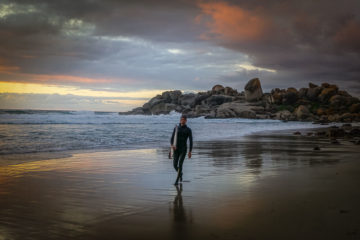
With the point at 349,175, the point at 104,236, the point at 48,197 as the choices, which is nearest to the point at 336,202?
the point at 349,175

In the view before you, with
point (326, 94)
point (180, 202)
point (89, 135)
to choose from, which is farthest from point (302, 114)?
point (180, 202)

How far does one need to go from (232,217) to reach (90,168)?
675 cm

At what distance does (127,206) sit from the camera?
613cm

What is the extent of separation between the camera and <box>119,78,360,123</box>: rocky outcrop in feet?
274

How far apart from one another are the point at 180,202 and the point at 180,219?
1141mm

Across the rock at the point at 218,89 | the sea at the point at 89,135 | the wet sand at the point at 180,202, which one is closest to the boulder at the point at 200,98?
the rock at the point at 218,89

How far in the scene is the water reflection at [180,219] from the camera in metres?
4.69

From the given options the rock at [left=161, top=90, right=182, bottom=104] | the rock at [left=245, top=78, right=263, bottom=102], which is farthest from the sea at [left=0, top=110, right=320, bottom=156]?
the rock at [left=161, top=90, right=182, bottom=104]

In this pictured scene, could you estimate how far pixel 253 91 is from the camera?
102 m

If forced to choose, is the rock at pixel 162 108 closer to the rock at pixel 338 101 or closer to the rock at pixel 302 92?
the rock at pixel 302 92

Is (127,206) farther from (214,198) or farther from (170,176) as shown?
(170,176)

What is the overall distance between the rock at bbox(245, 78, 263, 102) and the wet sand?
93061 mm

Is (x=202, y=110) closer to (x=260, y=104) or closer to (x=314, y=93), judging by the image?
(x=260, y=104)

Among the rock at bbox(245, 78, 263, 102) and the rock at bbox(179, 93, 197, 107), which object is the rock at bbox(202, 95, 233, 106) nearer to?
the rock at bbox(245, 78, 263, 102)
